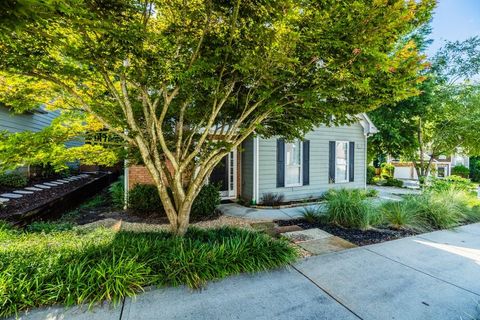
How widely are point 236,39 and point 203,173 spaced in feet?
7.50

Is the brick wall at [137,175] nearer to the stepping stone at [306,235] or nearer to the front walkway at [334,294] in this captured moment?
the stepping stone at [306,235]

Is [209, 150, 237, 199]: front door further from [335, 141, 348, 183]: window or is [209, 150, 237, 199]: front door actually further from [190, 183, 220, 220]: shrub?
[335, 141, 348, 183]: window

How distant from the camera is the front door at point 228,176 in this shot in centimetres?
878

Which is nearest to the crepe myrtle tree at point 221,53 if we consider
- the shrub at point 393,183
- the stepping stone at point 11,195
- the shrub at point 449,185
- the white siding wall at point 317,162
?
the stepping stone at point 11,195

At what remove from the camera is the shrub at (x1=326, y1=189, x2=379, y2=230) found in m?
5.48

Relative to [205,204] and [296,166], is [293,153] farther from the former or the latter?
[205,204]

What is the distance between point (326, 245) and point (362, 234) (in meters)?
1.26

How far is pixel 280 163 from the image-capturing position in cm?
862

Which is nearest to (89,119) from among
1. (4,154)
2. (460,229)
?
(4,154)

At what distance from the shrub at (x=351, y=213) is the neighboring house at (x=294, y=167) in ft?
8.82

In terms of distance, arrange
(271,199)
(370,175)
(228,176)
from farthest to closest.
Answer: (370,175)
(228,176)
(271,199)

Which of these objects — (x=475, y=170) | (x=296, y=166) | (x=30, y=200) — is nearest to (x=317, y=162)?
(x=296, y=166)

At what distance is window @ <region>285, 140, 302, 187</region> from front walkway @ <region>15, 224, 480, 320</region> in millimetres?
5053

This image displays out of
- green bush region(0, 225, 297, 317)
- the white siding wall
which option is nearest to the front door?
the white siding wall
